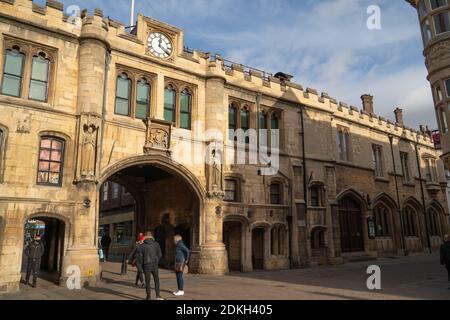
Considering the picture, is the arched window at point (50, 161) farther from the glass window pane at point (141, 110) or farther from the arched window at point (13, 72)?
the glass window pane at point (141, 110)

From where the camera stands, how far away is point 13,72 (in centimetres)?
1369

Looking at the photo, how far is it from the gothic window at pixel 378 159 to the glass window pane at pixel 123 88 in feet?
65.8

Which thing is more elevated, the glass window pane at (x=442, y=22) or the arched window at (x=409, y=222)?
the glass window pane at (x=442, y=22)

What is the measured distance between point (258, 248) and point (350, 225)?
328 inches

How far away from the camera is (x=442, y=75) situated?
13102 mm

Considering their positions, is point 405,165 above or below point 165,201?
above

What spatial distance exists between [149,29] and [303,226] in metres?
13.5

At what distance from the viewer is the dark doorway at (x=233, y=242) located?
19.0m

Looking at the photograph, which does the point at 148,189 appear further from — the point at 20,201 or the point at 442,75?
the point at 442,75

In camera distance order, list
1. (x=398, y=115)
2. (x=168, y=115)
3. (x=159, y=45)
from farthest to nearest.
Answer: (x=398, y=115) → (x=159, y=45) → (x=168, y=115)

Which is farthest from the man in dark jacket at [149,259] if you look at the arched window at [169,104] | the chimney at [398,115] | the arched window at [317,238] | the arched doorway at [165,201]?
the chimney at [398,115]

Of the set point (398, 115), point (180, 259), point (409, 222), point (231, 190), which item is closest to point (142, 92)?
point (231, 190)

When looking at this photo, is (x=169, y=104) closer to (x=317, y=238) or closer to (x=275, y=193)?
(x=275, y=193)
